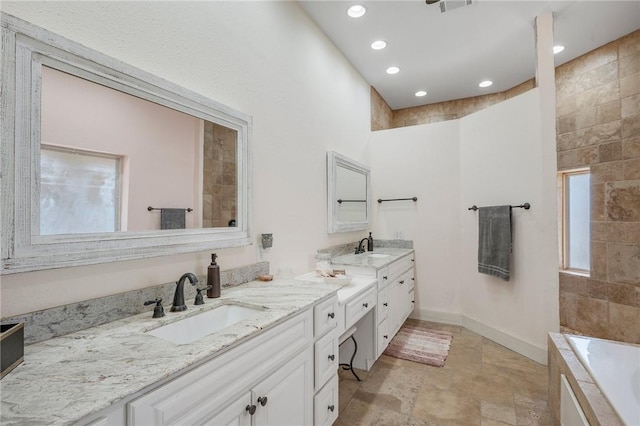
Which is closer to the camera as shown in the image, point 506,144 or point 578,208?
point 506,144

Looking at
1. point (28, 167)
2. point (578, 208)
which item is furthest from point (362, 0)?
point (578, 208)

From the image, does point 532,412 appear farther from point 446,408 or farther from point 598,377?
point 598,377

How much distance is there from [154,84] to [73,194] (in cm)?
58

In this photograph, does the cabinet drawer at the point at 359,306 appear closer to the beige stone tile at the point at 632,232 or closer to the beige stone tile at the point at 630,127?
the beige stone tile at the point at 632,232

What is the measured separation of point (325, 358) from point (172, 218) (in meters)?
1.07

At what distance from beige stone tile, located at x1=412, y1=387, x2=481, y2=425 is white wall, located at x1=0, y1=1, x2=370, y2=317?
4.15 feet

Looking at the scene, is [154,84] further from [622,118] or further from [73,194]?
[622,118]

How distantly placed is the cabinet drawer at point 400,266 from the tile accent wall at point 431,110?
1777 millimetres

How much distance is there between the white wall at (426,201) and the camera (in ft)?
11.5

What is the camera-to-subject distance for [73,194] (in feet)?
3.51

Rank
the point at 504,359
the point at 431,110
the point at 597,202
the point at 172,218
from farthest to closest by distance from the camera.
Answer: the point at 431,110
the point at 597,202
the point at 504,359
the point at 172,218

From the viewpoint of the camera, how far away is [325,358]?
160 centimetres

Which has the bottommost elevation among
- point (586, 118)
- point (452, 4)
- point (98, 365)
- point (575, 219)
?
point (98, 365)

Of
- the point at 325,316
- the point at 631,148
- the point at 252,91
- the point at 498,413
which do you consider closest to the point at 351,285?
the point at 325,316
